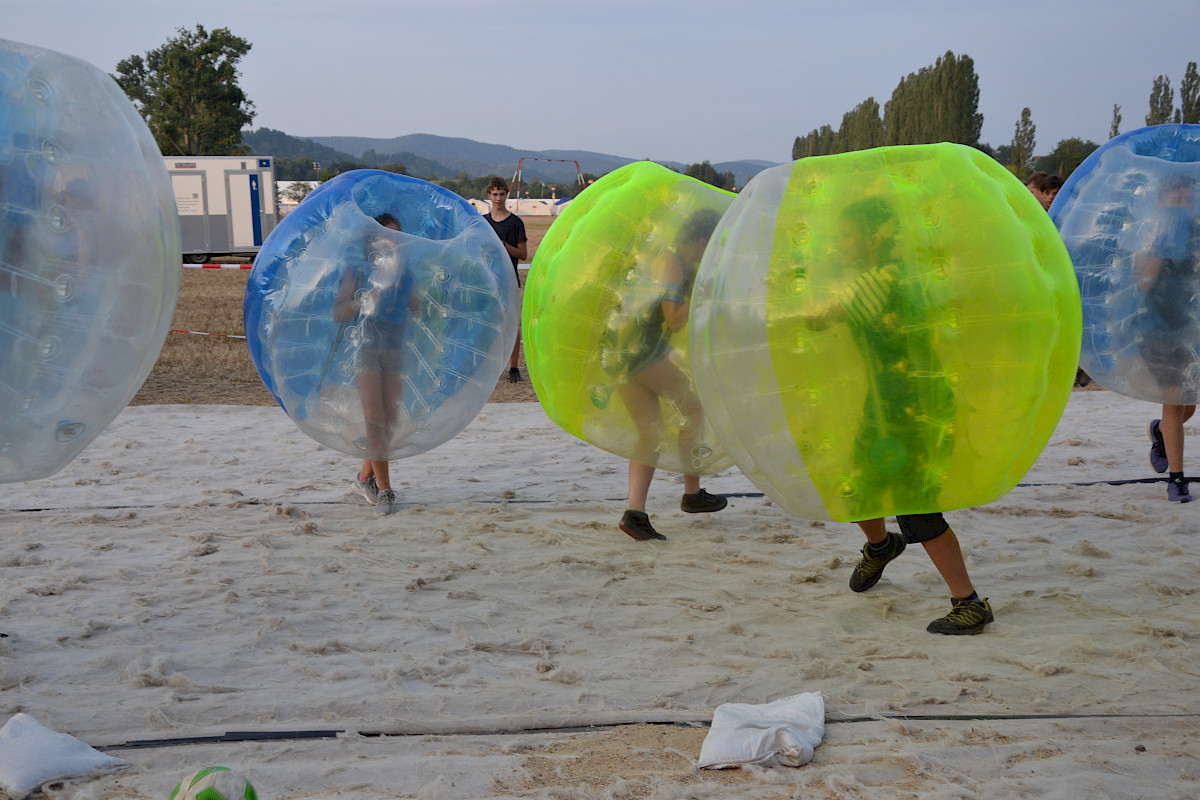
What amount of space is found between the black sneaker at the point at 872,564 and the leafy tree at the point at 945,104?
168ft

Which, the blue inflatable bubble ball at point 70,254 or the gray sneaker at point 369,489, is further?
the gray sneaker at point 369,489

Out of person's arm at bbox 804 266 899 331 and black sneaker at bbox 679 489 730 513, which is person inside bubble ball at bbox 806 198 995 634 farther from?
black sneaker at bbox 679 489 730 513

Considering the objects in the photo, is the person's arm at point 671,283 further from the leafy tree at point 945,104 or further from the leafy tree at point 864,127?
the leafy tree at point 864,127

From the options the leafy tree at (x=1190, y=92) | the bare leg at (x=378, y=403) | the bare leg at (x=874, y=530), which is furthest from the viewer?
the leafy tree at (x=1190, y=92)

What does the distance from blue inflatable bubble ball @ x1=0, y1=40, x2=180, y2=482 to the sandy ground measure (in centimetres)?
95

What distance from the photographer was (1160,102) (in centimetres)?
4781

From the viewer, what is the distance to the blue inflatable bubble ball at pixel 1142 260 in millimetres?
4414

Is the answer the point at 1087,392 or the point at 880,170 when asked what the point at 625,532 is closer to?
the point at 880,170

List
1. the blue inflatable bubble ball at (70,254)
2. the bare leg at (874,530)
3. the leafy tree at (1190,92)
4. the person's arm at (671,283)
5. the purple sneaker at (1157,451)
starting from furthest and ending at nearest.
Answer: the leafy tree at (1190,92), the purple sneaker at (1157,451), the bare leg at (874,530), the person's arm at (671,283), the blue inflatable bubble ball at (70,254)

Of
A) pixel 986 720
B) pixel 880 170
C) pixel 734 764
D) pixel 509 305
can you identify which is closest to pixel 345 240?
pixel 509 305

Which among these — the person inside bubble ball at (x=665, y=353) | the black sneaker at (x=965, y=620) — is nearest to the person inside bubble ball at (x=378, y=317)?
the person inside bubble ball at (x=665, y=353)

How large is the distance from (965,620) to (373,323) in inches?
105

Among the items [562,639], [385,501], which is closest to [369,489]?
[385,501]

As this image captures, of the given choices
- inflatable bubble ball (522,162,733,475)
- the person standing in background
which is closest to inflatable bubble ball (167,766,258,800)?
inflatable bubble ball (522,162,733,475)
